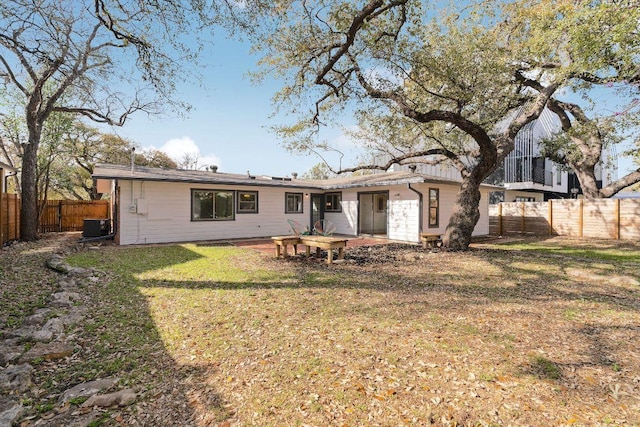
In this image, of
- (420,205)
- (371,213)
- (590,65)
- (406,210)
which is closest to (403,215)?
(406,210)

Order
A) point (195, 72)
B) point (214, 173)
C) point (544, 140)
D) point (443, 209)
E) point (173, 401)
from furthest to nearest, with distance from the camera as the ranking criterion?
point (544, 140) → point (214, 173) → point (443, 209) → point (195, 72) → point (173, 401)

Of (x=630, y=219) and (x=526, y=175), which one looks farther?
(x=526, y=175)

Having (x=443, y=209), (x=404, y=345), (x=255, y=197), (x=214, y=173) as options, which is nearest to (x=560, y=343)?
(x=404, y=345)

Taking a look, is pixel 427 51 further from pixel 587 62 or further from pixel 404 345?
pixel 404 345

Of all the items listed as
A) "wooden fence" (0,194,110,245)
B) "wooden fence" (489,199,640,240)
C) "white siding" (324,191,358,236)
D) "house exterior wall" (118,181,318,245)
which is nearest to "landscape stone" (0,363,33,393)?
"house exterior wall" (118,181,318,245)

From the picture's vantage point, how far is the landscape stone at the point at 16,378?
2.46 metres

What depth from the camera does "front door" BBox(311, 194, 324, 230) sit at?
15.4 m

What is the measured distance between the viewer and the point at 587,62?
24.1ft

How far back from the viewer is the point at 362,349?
3.14m

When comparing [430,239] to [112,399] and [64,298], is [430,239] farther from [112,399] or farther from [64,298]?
[112,399]

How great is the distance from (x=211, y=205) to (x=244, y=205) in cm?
132

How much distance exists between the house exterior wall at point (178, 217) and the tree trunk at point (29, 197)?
12.0 ft

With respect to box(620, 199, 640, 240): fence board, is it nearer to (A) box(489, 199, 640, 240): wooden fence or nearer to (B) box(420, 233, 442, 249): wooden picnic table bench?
(A) box(489, 199, 640, 240): wooden fence

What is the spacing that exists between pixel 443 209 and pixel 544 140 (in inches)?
365
